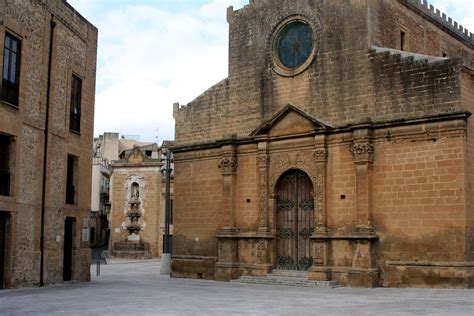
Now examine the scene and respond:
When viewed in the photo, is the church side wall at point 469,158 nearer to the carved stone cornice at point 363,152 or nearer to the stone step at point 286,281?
the carved stone cornice at point 363,152

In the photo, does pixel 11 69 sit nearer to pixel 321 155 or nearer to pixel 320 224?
pixel 321 155

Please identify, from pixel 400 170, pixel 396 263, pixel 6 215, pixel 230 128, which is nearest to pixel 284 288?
pixel 396 263

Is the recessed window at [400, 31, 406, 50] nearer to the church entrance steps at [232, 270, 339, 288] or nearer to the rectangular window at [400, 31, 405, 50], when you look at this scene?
the rectangular window at [400, 31, 405, 50]

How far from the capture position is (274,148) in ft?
73.6

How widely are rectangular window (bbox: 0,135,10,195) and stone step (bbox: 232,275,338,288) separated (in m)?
8.56

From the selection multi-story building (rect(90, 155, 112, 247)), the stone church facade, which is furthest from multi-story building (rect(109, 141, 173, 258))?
the stone church facade

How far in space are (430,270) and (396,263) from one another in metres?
1.10

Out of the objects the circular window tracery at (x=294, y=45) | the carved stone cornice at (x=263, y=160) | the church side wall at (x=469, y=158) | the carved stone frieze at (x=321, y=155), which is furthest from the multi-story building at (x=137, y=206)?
the church side wall at (x=469, y=158)

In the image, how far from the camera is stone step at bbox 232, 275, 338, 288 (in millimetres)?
19766

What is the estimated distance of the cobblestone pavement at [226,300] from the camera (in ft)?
42.0

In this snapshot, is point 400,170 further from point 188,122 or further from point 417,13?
point 188,122

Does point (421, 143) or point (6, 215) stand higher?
point (421, 143)

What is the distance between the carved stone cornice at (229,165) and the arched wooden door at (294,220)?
1.89 meters

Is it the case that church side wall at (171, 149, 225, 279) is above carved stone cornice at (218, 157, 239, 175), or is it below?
below
